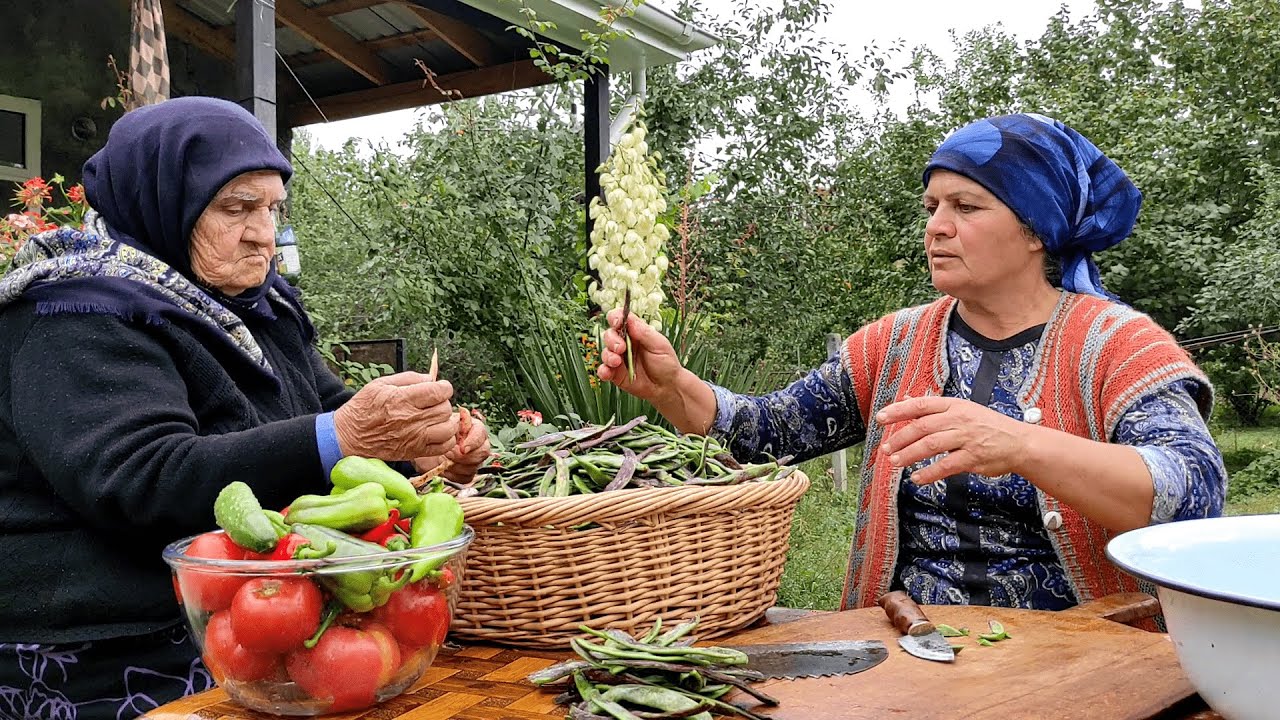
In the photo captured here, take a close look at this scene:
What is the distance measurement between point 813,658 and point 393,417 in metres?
0.70

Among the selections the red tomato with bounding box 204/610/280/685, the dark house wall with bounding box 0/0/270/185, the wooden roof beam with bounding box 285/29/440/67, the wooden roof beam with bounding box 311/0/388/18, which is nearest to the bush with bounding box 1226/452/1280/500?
the wooden roof beam with bounding box 285/29/440/67

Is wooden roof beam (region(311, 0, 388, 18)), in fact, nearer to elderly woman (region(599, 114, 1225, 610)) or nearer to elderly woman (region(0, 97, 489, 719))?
elderly woman (region(0, 97, 489, 719))

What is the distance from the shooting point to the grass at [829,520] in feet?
16.1

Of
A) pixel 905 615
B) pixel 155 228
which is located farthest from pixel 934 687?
pixel 155 228

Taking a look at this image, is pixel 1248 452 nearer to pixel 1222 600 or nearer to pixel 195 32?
pixel 1222 600

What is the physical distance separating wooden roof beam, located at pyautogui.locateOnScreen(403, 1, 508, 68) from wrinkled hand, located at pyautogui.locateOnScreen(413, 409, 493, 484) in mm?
5208

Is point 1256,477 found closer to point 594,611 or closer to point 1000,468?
point 1000,468

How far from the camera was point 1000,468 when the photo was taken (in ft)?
5.26

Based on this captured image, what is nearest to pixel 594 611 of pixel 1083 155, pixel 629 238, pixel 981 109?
pixel 1083 155

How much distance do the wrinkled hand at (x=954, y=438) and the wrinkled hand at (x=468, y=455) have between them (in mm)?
680

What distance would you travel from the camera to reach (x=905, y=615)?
1.54 meters

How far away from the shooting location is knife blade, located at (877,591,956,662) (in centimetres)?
142

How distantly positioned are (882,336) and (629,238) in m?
0.95

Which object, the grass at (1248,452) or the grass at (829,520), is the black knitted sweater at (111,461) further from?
the grass at (1248,452)
